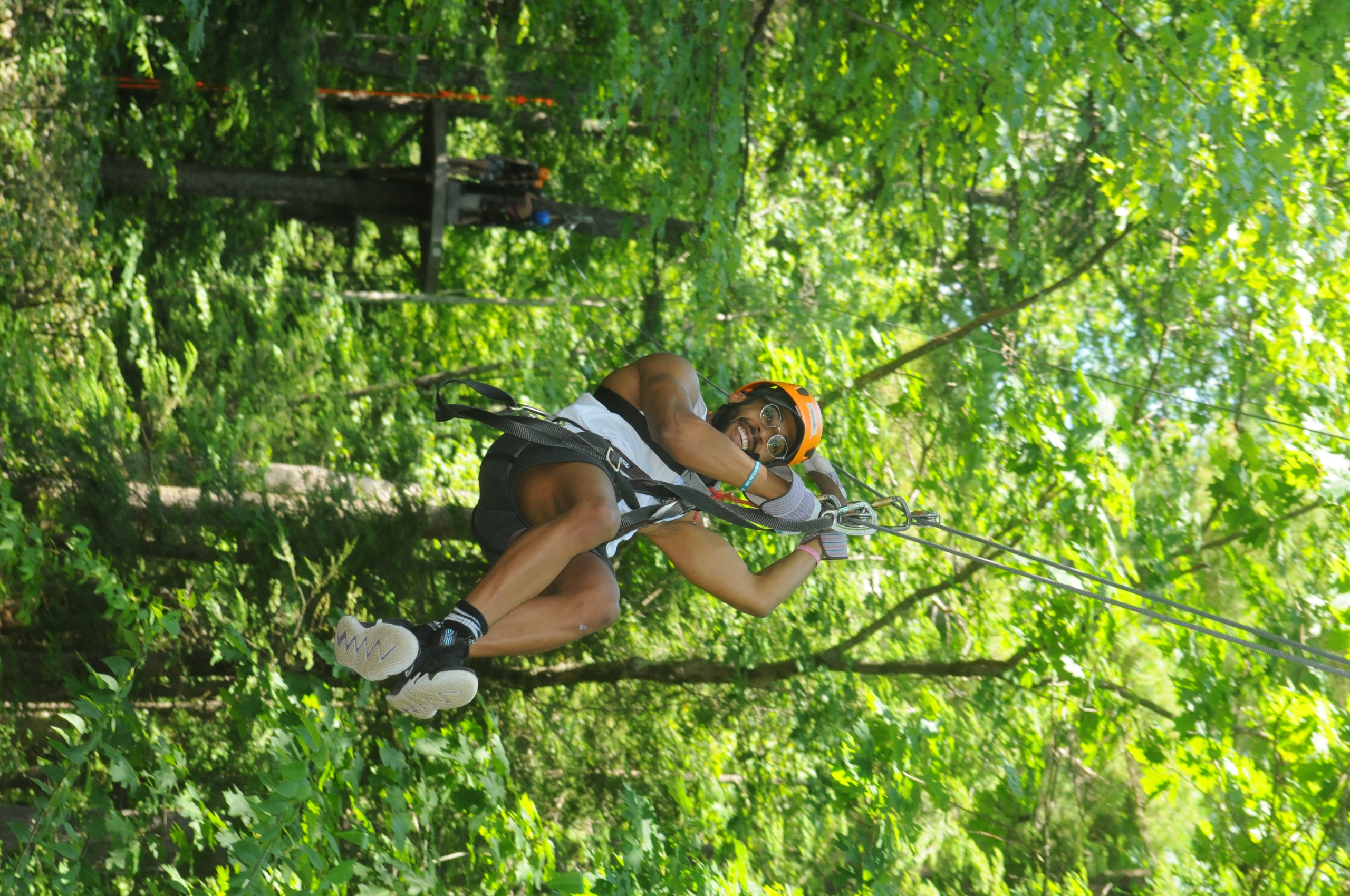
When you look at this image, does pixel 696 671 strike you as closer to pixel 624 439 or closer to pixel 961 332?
pixel 961 332

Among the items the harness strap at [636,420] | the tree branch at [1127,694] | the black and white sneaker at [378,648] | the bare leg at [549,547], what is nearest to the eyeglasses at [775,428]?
the harness strap at [636,420]

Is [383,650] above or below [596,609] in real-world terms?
above

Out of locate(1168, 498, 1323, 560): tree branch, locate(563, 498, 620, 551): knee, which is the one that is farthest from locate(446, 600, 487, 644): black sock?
locate(1168, 498, 1323, 560): tree branch

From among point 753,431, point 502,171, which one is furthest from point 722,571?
point 502,171

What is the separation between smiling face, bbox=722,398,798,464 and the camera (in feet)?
11.0

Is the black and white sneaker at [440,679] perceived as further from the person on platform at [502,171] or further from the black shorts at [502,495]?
the person on platform at [502,171]

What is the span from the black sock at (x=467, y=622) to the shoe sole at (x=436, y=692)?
0.08 metres

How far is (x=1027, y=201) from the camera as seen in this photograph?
5336 millimetres

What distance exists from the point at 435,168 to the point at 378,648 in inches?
210

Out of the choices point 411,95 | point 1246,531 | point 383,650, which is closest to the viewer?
point 383,650

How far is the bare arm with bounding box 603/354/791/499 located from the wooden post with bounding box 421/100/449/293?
4.60 m

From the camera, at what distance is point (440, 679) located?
Answer: 275 centimetres

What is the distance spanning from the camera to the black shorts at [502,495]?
324cm

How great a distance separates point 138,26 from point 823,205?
6266mm
